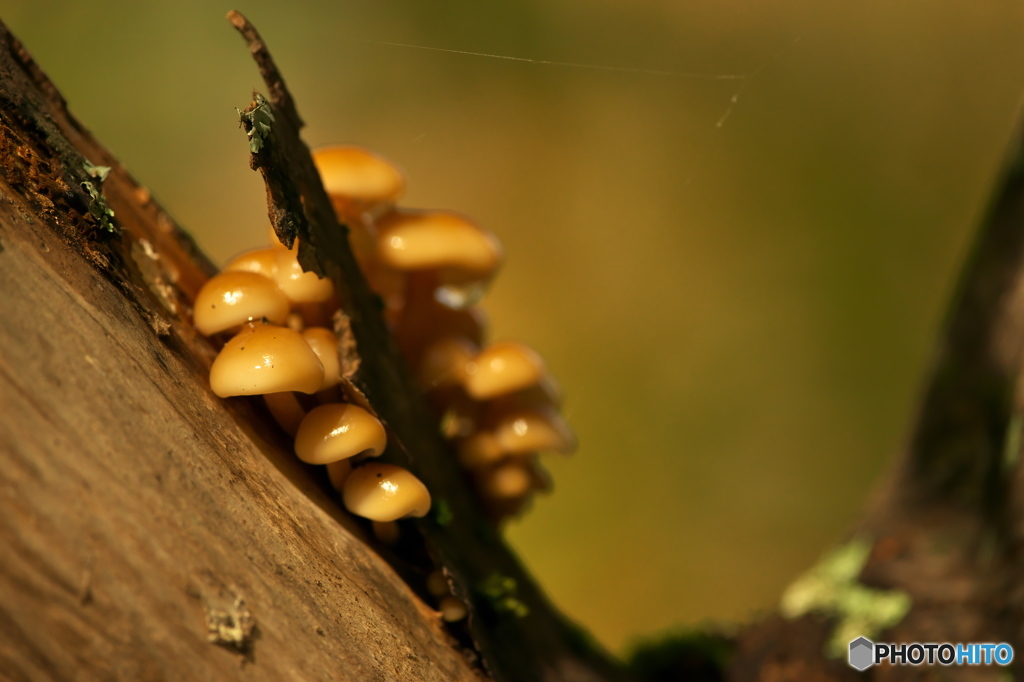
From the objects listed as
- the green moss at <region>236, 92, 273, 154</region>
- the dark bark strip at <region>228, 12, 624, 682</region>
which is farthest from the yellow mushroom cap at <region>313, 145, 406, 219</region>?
the green moss at <region>236, 92, 273, 154</region>

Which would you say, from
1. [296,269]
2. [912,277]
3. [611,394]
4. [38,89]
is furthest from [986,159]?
[38,89]

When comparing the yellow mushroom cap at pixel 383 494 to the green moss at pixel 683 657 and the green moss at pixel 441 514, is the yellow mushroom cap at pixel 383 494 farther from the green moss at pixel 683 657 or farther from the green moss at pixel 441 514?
the green moss at pixel 683 657

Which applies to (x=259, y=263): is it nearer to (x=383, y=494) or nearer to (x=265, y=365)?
(x=265, y=365)

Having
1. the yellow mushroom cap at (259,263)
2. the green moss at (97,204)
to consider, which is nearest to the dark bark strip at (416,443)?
the yellow mushroom cap at (259,263)

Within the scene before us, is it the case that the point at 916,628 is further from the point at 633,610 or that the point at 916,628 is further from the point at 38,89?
the point at 633,610

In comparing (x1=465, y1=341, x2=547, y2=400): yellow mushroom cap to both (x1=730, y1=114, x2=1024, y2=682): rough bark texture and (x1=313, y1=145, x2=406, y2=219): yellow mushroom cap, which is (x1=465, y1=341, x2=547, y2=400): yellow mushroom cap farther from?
(x1=730, y1=114, x2=1024, y2=682): rough bark texture

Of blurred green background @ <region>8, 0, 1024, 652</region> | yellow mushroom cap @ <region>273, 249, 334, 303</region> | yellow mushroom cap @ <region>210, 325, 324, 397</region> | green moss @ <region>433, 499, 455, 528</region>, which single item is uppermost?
blurred green background @ <region>8, 0, 1024, 652</region>

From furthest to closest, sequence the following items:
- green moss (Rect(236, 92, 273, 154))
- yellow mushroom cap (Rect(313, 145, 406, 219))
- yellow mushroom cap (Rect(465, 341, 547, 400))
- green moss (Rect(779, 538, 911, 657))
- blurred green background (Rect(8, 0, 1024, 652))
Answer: blurred green background (Rect(8, 0, 1024, 652)), green moss (Rect(779, 538, 911, 657)), yellow mushroom cap (Rect(465, 341, 547, 400)), yellow mushroom cap (Rect(313, 145, 406, 219)), green moss (Rect(236, 92, 273, 154))

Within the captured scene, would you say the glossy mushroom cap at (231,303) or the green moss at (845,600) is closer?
the glossy mushroom cap at (231,303)
